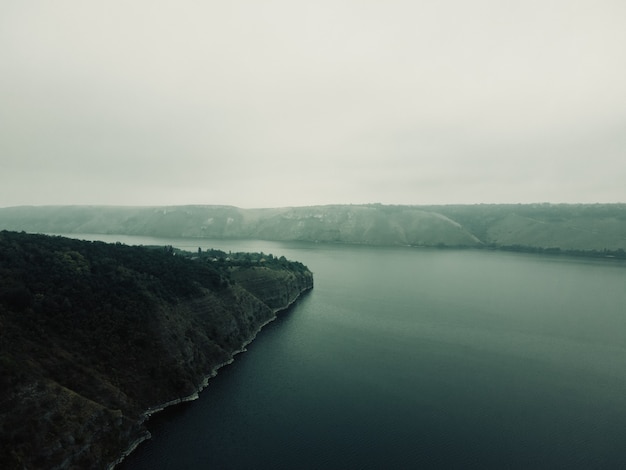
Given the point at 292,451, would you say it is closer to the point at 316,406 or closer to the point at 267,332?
the point at 316,406

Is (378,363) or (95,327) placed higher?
(95,327)

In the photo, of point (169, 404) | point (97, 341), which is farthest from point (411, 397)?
point (97, 341)

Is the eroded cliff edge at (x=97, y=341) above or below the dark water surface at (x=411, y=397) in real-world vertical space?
above

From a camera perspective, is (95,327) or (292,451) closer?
(292,451)

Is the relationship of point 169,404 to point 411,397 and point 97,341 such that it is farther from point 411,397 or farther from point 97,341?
point 411,397

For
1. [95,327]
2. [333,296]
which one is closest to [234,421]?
[95,327]

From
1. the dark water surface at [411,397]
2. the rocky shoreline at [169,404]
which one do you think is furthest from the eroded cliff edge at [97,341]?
the dark water surface at [411,397]

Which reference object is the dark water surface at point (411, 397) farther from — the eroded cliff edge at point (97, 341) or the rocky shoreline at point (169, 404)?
the eroded cliff edge at point (97, 341)
